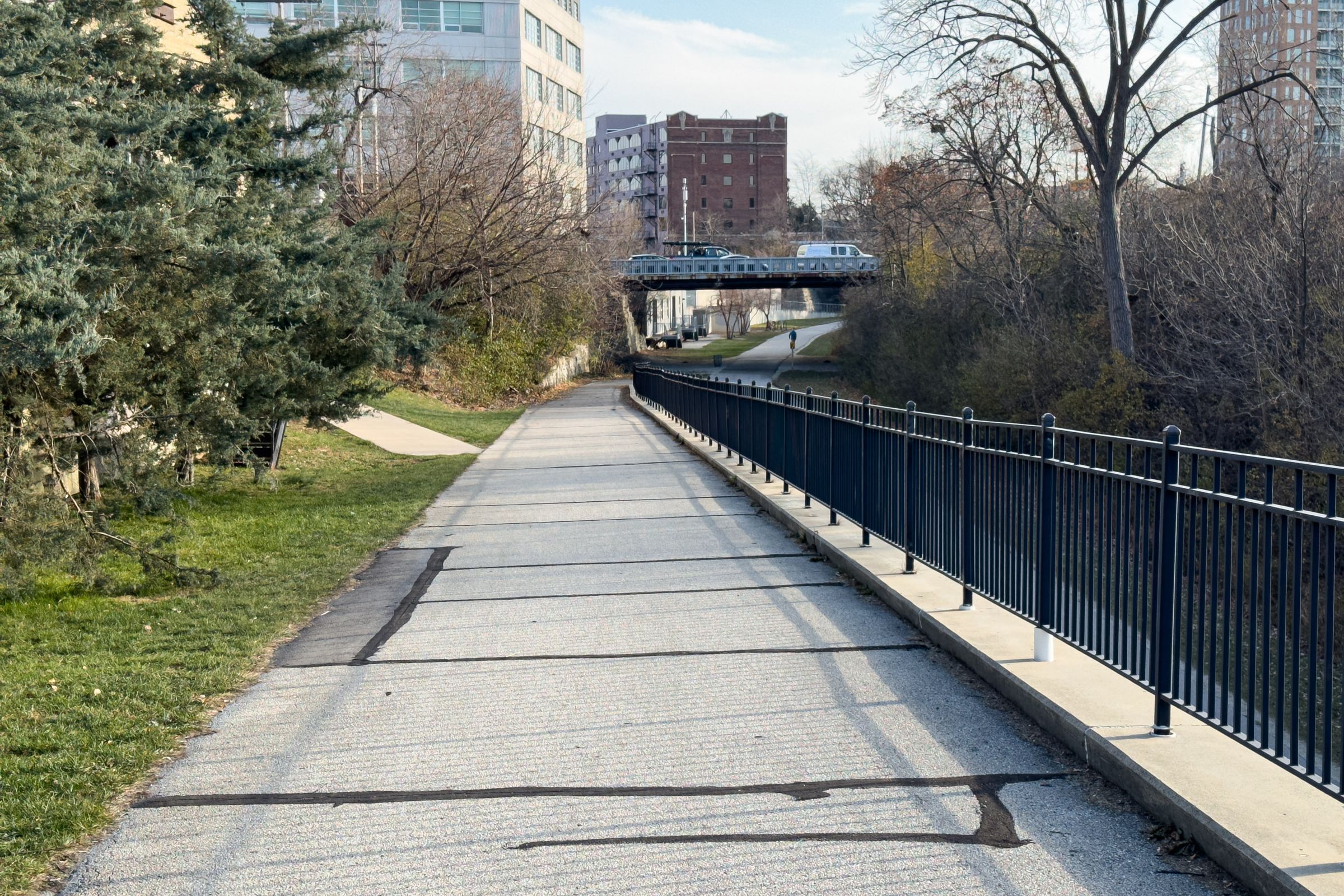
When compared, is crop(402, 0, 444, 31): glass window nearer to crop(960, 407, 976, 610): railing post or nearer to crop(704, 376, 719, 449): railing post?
crop(704, 376, 719, 449): railing post

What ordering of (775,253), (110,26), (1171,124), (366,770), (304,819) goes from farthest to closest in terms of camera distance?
(775,253) → (1171,124) → (110,26) → (366,770) → (304,819)

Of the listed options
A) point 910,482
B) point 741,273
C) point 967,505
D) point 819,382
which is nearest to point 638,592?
point 910,482

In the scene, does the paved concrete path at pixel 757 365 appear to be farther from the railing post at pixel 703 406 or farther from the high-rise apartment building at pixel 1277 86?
the railing post at pixel 703 406

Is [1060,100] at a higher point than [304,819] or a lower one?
higher

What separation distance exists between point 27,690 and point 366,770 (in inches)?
101

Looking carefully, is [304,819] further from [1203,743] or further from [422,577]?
[422,577]

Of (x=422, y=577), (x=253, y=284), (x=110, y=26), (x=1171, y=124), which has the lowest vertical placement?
(x=422, y=577)

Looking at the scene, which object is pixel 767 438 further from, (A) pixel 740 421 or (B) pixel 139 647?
(B) pixel 139 647

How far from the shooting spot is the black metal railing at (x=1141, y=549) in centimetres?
438

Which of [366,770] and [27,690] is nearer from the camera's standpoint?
[366,770]

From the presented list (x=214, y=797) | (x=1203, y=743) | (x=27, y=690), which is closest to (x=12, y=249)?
(x=27, y=690)

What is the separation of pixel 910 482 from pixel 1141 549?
11.4ft

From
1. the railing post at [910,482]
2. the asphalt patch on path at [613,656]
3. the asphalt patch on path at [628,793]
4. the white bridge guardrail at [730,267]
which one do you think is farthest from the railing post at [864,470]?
the white bridge guardrail at [730,267]

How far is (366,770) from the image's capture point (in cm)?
532
